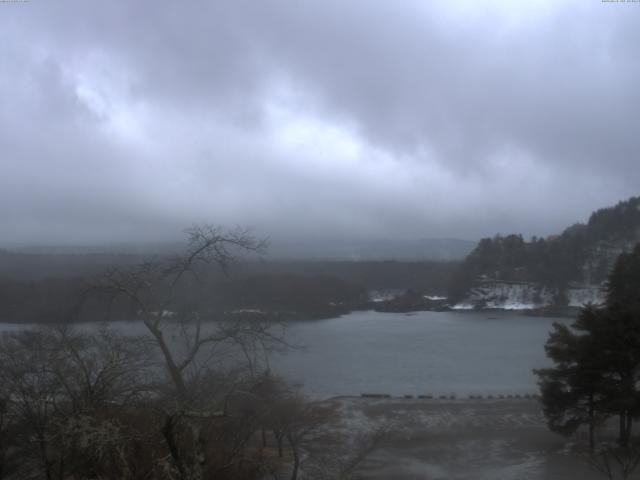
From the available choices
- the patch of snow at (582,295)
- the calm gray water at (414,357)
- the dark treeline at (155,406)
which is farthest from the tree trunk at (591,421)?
the patch of snow at (582,295)

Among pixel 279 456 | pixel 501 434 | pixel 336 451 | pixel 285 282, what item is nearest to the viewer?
pixel 279 456

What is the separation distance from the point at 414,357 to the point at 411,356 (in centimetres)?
16

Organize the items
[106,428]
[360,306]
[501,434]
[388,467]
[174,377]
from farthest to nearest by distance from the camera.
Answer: [360,306]
[501,434]
[388,467]
[174,377]
[106,428]

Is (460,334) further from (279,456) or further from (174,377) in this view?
(174,377)

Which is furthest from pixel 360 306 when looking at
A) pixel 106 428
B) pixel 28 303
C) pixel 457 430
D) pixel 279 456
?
pixel 106 428

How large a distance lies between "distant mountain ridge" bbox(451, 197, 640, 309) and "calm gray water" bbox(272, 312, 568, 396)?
7789 millimetres

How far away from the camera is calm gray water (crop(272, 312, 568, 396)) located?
15.7 metres

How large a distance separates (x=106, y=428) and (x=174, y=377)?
292 cm

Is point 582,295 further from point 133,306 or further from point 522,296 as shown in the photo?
point 133,306

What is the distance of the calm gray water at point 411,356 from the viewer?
1553 cm

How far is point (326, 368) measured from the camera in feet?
58.0

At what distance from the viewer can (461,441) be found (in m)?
9.94

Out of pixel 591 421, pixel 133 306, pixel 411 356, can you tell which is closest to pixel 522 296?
pixel 411 356

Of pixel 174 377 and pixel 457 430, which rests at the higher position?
pixel 174 377
